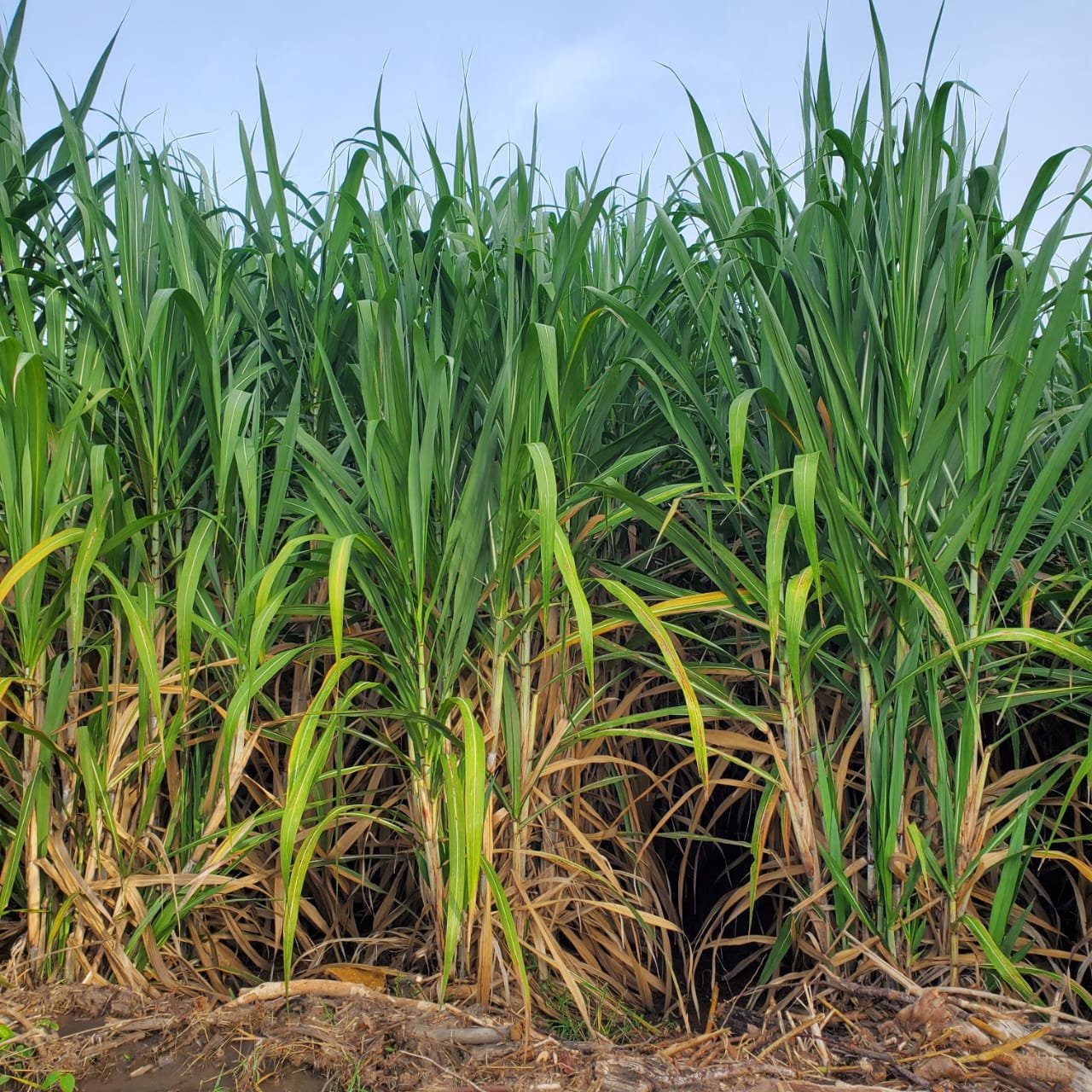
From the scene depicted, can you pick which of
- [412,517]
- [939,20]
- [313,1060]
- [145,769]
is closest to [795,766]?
[412,517]

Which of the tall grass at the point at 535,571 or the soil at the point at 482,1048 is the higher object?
the tall grass at the point at 535,571

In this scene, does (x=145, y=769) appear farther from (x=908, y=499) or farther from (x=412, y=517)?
(x=908, y=499)

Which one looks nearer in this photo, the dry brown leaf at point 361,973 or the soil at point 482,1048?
the soil at point 482,1048

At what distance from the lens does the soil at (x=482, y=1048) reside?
112 centimetres

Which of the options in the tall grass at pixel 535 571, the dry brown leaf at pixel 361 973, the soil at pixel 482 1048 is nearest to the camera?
the soil at pixel 482 1048

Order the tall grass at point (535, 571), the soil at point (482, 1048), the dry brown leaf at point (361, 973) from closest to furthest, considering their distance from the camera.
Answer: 1. the soil at point (482, 1048)
2. the tall grass at point (535, 571)
3. the dry brown leaf at point (361, 973)

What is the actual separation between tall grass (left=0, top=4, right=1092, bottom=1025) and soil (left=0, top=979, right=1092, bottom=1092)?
0.26 feet

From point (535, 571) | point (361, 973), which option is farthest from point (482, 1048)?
point (535, 571)

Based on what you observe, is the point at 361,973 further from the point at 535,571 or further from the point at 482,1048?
the point at 535,571

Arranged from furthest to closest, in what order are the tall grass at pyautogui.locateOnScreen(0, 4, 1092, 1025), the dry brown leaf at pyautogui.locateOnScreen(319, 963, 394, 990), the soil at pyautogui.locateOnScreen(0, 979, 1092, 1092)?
the dry brown leaf at pyautogui.locateOnScreen(319, 963, 394, 990), the tall grass at pyautogui.locateOnScreen(0, 4, 1092, 1025), the soil at pyautogui.locateOnScreen(0, 979, 1092, 1092)

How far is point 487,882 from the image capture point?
52.0 inches

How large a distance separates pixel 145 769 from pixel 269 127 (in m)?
1.13

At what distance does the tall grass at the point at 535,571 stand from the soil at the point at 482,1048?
3.1 inches

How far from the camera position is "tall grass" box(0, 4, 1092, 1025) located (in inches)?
50.3
